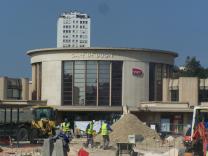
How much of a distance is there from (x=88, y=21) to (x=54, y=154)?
503ft

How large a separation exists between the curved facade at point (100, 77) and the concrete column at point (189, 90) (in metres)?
5.51

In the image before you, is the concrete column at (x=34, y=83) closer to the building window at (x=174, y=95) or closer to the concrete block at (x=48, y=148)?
the building window at (x=174, y=95)

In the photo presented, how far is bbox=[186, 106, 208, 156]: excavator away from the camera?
2383 cm

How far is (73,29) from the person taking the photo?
169625 millimetres

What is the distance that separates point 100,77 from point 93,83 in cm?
145

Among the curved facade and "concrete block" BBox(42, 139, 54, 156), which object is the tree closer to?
the curved facade

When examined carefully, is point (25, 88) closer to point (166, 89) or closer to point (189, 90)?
point (166, 89)

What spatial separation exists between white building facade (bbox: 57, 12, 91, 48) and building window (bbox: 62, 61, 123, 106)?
2807 inches

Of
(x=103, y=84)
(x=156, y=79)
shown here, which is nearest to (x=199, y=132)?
(x=103, y=84)

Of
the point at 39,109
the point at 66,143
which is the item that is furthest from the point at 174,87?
the point at 66,143

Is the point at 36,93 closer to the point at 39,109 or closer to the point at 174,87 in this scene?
the point at 174,87

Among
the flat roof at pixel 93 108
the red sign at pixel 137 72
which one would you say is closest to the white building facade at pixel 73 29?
the red sign at pixel 137 72

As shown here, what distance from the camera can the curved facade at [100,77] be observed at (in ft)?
304

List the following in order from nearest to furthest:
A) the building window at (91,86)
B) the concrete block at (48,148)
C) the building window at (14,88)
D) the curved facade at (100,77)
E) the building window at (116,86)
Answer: the concrete block at (48,148) < the building window at (91,86) < the curved facade at (100,77) < the building window at (116,86) < the building window at (14,88)
